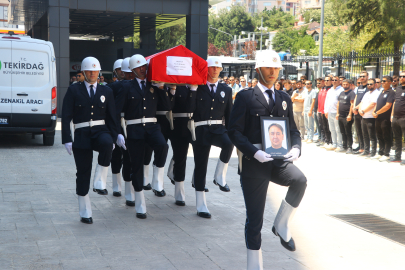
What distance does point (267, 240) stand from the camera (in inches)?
218

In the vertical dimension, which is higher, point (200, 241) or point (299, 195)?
point (299, 195)

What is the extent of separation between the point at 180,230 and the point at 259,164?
1.98 metres

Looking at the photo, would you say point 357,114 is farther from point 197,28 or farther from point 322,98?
point 197,28

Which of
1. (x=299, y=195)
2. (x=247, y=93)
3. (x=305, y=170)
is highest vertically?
(x=247, y=93)

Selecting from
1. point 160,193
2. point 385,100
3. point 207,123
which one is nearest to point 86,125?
point 207,123

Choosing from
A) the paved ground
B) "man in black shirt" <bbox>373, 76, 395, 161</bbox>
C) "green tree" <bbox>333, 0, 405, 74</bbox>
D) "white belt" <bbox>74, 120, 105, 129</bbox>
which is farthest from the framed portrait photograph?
"green tree" <bbox>333, 0, 405, 74</bbox>

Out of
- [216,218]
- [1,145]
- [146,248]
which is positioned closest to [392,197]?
[216,218]

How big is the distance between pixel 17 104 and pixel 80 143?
7676 mm

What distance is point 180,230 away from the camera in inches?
232

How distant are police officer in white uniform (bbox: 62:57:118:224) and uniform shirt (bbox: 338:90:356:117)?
8.72 meters

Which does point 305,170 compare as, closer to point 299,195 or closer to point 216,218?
point 216,218

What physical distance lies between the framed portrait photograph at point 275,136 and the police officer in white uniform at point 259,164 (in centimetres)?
6

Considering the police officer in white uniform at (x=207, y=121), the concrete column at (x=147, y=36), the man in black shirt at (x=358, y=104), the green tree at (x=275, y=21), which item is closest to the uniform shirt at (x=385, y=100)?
the man in black shirt at (x=358, y=104)

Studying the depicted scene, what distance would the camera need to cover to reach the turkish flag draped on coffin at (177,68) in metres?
6.56
